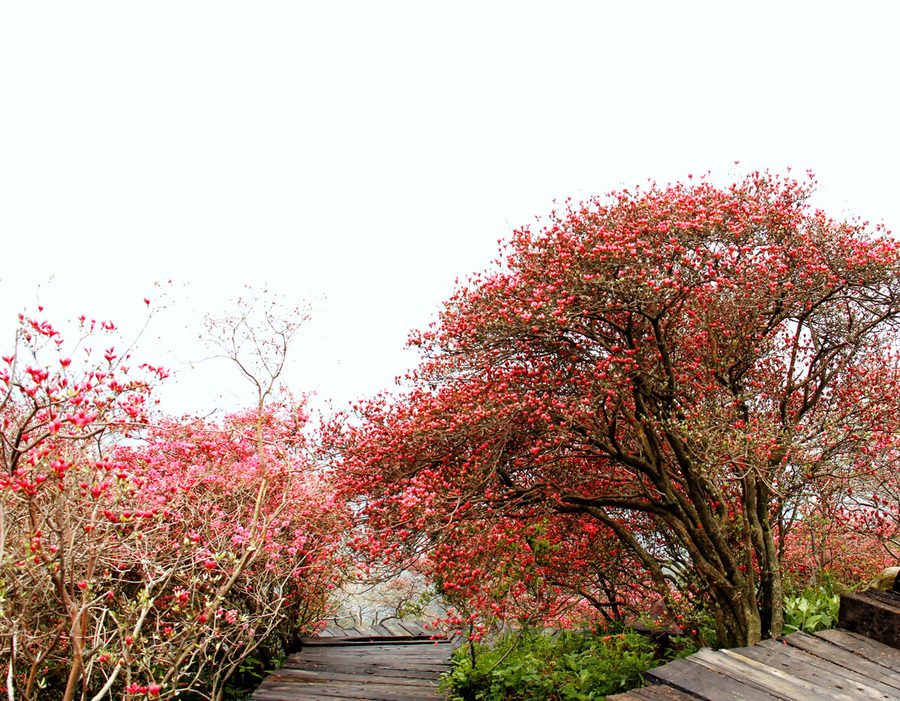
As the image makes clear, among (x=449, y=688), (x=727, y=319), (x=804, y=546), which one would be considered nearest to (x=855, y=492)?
(x=727, y=319)

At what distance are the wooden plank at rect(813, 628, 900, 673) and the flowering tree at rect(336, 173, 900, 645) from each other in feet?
4.91

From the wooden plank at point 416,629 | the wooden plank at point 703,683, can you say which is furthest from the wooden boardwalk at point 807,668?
the wooden plank at point 416,629

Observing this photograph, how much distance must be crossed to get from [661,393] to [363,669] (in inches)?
205

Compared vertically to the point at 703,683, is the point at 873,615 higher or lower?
higher

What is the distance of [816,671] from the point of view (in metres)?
4.21

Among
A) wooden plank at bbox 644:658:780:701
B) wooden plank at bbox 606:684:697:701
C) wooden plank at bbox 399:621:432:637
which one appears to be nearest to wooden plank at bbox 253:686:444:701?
wooden plank at bbox 399:621:432:637

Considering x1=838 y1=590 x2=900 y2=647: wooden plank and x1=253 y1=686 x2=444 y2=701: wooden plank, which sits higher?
Result: x1=838 y1=590 x2=900 y2=647: wooden plank

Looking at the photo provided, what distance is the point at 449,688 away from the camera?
7.18m

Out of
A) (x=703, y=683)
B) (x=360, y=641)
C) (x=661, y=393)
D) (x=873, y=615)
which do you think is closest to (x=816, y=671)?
(x=703, y=683)

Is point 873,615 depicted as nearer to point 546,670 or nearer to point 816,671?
point 816,671

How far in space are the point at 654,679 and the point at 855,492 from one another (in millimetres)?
3900

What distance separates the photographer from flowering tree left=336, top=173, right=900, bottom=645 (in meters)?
6.37

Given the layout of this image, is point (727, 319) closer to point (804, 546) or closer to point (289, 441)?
point (804, 546)

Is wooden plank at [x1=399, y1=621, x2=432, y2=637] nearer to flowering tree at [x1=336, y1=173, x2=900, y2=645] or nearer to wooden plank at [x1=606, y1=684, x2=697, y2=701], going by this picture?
flowering tree at [x1=336, y1=173, x2=900, y2=645]
